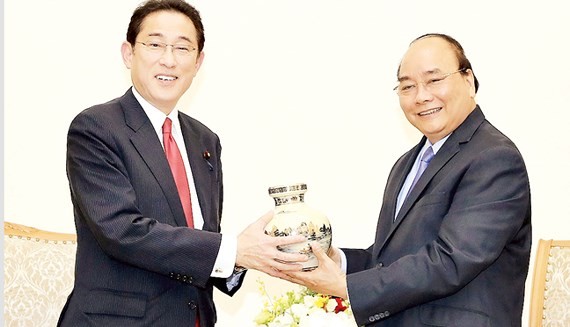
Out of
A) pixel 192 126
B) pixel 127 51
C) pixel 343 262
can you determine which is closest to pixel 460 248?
pixel 343 262

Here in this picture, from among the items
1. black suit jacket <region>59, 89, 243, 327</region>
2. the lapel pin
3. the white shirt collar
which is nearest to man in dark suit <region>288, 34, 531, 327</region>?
black suit jacket <region>59, 89, 243, 327</region>

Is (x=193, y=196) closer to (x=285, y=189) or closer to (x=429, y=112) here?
(x=285, y=189)

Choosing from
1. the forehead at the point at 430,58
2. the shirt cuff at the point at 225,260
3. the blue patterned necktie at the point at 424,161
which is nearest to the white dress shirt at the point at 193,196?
the shirt cuff at the point at 225,260

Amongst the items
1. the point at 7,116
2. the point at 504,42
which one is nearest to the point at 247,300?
the point at 7,116

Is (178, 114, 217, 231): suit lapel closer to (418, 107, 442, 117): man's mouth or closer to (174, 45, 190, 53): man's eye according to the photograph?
(174, 45, 190, 53): man's eye

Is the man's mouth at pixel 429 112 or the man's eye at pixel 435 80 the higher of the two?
the man's eye at pixel 435 80

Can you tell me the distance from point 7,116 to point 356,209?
1736 mm

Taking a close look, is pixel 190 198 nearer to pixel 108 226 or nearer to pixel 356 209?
pixel 108 226

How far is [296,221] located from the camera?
2.20 metres

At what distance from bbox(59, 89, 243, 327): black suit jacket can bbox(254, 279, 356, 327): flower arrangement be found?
22 centimetres

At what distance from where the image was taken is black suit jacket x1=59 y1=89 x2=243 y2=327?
2.20 meters

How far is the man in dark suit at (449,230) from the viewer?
2113 mm

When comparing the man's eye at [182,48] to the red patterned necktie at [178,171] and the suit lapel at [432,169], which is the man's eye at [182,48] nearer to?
the red patterned necktie at [178,171]

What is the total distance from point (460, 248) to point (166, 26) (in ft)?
3.83
